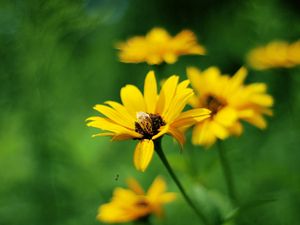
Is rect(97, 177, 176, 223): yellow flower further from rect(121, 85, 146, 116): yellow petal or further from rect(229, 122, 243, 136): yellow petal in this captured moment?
rect(121, 85, 146, 116): yellow petal

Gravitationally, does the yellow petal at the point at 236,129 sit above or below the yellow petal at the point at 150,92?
below

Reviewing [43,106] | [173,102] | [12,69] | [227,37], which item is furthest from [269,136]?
[173,102]

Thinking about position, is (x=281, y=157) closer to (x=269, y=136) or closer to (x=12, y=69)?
(x=269, y=136)

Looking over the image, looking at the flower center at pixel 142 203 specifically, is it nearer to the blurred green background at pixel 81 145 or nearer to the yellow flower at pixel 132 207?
the yellow flower at pixel 132 207

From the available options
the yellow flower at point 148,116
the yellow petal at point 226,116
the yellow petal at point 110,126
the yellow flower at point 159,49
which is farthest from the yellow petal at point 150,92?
the yellow flower at point 159,49

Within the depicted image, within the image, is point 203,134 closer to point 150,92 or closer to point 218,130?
point 218,130

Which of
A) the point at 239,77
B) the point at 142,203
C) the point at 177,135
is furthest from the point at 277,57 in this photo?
the point at 177,135

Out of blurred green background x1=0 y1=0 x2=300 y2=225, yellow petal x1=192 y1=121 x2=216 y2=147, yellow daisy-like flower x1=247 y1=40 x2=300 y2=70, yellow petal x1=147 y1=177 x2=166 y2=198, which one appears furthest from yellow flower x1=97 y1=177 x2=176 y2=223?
yellow daisy-like flower x1=247 y1=40 x2=300 y2=70

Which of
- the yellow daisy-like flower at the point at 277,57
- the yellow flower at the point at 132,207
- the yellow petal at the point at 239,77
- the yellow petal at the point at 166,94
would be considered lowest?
the yellow flower at the point at 132,207
